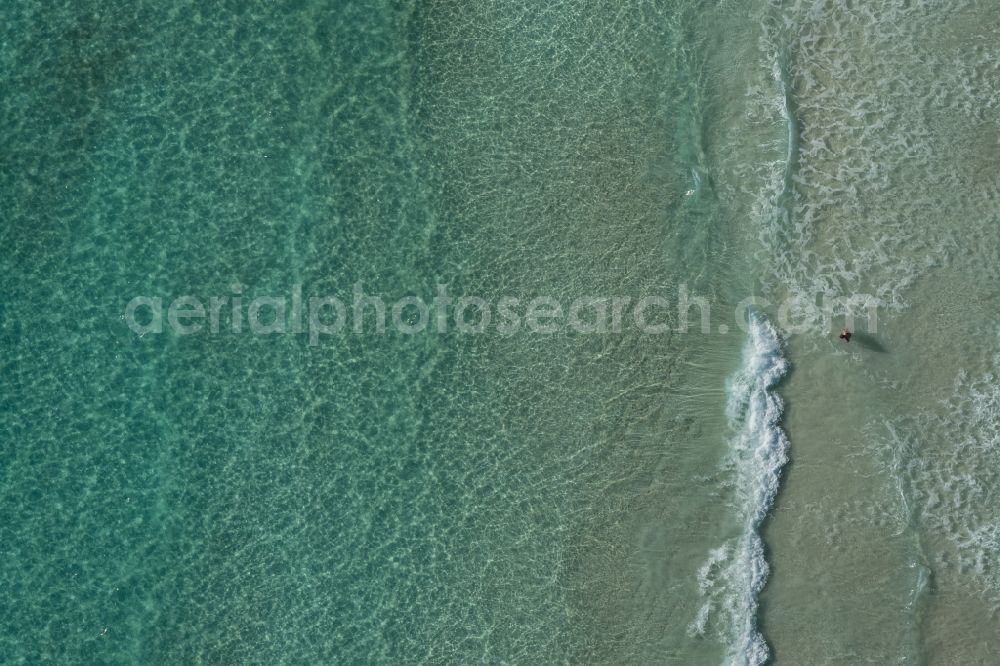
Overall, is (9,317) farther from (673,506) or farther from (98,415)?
(673,506)

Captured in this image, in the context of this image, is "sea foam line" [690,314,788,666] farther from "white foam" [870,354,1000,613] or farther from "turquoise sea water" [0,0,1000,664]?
"white foam" [870,354,1000,613]

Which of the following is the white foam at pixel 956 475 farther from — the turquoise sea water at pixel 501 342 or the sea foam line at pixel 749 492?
the sea foam line at pixel 749 492

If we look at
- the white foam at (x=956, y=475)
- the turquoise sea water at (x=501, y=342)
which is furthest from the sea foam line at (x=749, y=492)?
the white foam at (x=956, y=475)

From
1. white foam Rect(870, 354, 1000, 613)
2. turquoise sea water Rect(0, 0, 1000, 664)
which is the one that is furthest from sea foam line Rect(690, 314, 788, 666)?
white foam Rect(870, 354, 1000, 613)

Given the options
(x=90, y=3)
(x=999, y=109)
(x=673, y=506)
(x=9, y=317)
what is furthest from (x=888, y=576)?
(x=90, y=3)

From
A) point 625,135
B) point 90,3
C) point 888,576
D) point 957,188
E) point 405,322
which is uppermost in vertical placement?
point 90,3
